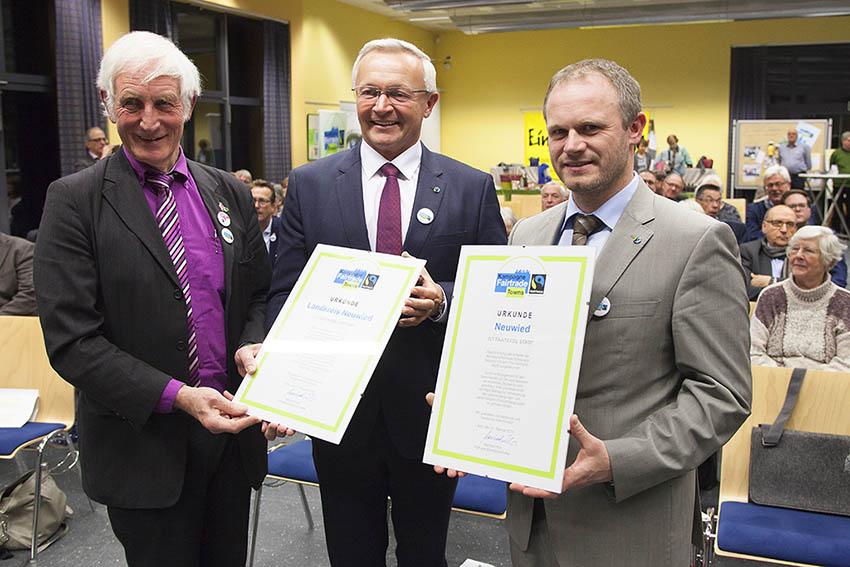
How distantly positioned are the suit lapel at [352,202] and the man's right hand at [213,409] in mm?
501

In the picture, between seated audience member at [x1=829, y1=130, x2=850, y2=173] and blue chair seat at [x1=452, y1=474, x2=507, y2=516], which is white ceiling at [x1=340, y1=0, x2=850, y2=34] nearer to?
seated audience member at [x1=829, y1=130, x2=850, y2=173]

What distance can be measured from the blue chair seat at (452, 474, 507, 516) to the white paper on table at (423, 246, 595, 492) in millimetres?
1361

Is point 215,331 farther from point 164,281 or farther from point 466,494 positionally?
point 466,494

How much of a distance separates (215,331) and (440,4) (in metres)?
11.6

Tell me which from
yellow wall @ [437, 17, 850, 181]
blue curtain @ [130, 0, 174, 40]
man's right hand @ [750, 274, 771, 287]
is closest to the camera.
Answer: man's right hand @ [750, 274, 771, 287]

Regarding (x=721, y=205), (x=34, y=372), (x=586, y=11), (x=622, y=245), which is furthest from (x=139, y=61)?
(x=586, y=11)

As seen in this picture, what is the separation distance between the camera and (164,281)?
65.6 inches

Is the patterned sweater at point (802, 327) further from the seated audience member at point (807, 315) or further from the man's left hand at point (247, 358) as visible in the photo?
the man's left hand at point (247, 358)

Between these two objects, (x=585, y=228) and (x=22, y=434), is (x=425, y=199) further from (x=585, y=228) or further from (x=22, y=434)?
(x=22, y=434)

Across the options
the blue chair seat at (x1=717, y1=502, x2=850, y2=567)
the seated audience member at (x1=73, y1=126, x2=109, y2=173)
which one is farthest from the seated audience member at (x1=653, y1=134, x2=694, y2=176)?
the blue chair seat at (x1=717, y1=502, x2=850, y2=567)

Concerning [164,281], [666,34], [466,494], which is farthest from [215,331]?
A: [666,34]

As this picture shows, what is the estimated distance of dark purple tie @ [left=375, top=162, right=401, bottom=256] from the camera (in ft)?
6.17

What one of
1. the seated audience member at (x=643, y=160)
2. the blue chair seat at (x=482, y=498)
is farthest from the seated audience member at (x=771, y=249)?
the seated audience member at (x=643, y=160)

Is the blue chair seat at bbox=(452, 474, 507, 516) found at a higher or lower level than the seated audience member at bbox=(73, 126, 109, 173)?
lower
